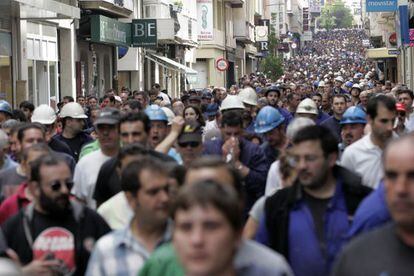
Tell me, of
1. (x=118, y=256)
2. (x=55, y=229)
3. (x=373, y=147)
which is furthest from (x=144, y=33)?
(x=118, y=256)

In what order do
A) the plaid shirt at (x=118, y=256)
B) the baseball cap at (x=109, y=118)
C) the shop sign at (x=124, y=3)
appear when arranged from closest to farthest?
the plaid shirt at (x=118, y=256) → the baseball cap at (x=109, y=118) → the shop sign at (x=124, y=3)

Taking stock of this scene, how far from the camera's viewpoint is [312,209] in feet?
21.2

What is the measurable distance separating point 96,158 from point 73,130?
4246 millimetres

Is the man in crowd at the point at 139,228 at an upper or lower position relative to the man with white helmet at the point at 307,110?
lower

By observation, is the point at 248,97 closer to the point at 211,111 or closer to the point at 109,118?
the point at 211,111

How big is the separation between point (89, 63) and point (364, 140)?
29.4 meters

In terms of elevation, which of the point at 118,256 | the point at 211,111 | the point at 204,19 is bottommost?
the point at 118,256

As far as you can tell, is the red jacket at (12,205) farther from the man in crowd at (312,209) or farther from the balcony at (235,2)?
the balcony at (235,2)

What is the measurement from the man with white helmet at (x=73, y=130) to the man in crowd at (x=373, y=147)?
4.80 meters

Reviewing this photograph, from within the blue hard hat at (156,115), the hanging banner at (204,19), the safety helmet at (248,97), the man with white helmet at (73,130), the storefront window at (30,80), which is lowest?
the man with white helmet at (73,130)

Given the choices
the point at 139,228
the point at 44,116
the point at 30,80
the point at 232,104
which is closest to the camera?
the point at 139,228

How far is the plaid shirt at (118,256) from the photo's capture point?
5648mm

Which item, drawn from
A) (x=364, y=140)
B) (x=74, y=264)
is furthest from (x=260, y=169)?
(x=74, y=264)

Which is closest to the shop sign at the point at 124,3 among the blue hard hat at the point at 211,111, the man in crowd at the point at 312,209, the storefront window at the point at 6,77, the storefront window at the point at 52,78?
the storefront window at the point at 52,78
